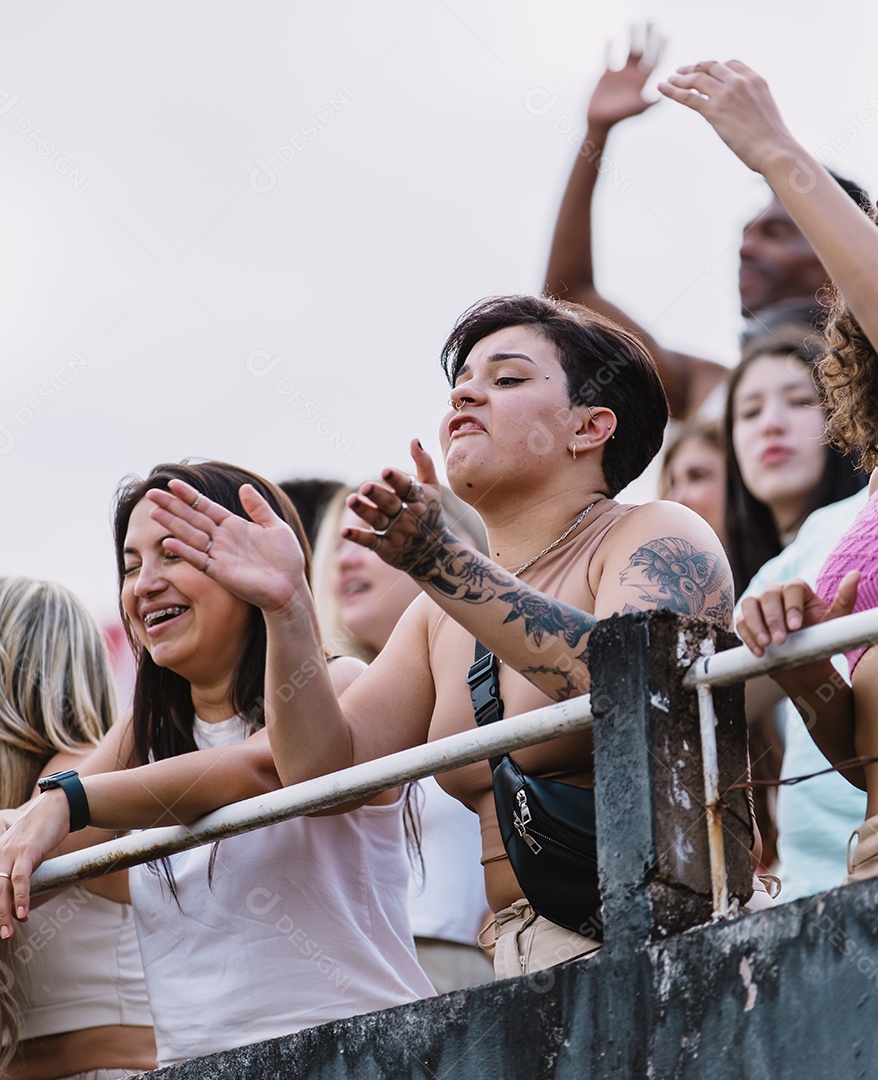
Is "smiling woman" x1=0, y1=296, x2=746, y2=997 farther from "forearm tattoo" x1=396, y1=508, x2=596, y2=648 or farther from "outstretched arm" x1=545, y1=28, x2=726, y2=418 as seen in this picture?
"outstretched arm" x1=545, y1=28, x2=726, y2=418

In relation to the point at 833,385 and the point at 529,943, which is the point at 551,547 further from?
the point at 529,943

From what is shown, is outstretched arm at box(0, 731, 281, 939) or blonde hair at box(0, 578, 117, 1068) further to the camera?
blonde hair at box(0, 578, 117, 1068)

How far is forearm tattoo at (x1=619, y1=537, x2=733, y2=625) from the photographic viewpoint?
362 centimetres

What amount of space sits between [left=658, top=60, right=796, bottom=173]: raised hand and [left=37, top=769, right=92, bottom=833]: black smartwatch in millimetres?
2024

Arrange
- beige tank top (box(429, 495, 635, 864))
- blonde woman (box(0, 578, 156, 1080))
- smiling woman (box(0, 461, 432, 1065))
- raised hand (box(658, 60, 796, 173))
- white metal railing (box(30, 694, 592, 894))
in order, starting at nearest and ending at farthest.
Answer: white metal railing (box(30, 694, 592, 894)) → beige tank top (box(429, 495, 635, 864)) → raised hand (box(658, 60, 796, 173)) → smiling woman (box(0, 461, 432, 1065)) → blonde woman (box(0, 578, 156, 1080))

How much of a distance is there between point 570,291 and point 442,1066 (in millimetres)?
3719

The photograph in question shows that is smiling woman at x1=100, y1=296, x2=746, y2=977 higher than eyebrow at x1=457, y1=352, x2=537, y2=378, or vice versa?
eyebrow at x1=457, y1=352, x2=537, y2=378

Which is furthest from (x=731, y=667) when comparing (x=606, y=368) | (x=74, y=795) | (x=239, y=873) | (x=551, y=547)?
(x=74, y=795)

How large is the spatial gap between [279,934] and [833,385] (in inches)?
67.7

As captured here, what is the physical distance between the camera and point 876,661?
11.1ft

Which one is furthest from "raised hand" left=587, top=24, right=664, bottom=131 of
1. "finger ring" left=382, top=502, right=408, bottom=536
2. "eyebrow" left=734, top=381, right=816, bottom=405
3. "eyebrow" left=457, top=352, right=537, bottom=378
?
"finger ring" left=382, top=502, right=408, bottom=536

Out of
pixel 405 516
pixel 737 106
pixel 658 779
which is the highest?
pixel 737 106

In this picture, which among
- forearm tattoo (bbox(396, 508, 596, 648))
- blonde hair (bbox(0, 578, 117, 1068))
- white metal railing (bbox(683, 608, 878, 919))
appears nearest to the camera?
white metal railing (bbox(683, 608, 878, 919))

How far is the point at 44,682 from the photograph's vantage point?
16.5ft
